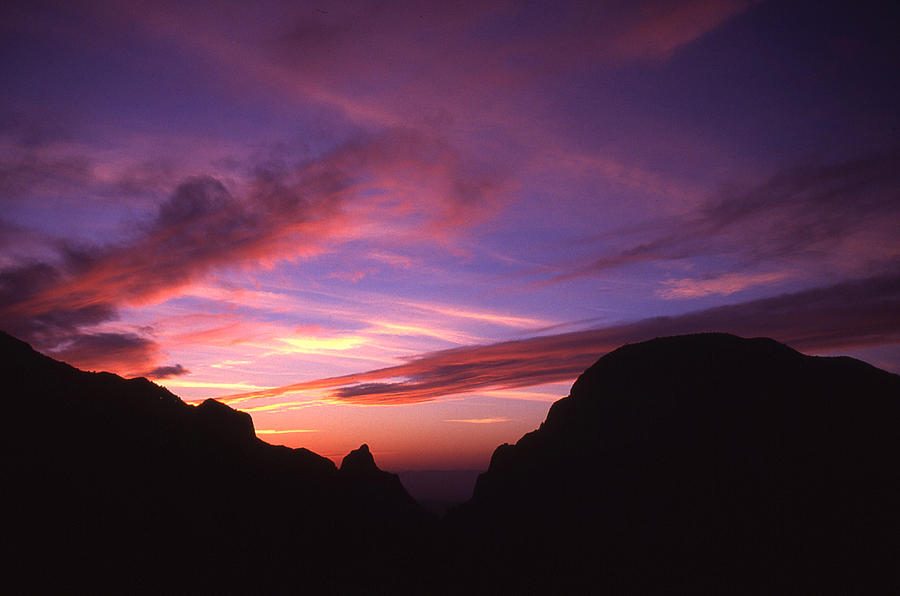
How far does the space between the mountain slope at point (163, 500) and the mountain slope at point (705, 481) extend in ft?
57.5

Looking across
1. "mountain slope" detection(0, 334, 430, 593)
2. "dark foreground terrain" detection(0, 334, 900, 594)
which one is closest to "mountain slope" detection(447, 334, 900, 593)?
"dark foreground terrain" detection(0, 334, 900, 594)

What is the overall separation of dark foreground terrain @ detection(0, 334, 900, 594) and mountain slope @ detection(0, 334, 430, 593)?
0.17m

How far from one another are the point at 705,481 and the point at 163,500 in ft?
179

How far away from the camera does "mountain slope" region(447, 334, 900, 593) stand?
44.8 m

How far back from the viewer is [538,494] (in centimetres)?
6109

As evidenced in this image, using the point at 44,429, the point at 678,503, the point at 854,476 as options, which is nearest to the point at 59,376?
the point at 44,429

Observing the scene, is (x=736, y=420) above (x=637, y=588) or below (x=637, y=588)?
above

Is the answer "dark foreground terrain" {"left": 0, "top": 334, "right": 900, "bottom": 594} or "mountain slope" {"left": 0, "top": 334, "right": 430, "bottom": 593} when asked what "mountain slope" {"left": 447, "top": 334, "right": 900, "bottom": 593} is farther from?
"mountain slope" {"left": 0, "top": 334, "right": 430, "bottom": 593}

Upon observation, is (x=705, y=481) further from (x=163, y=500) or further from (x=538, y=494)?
(x=163, y=500)

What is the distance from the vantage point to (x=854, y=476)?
157 ft

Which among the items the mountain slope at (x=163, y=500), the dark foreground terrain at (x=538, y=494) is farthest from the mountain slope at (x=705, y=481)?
the mountain slope at (x=163, y=500)

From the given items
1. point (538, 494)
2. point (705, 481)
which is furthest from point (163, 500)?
point (705, 481)

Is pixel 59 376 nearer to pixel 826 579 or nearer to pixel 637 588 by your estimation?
pixel 637 588

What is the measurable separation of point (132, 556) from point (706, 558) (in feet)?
168
